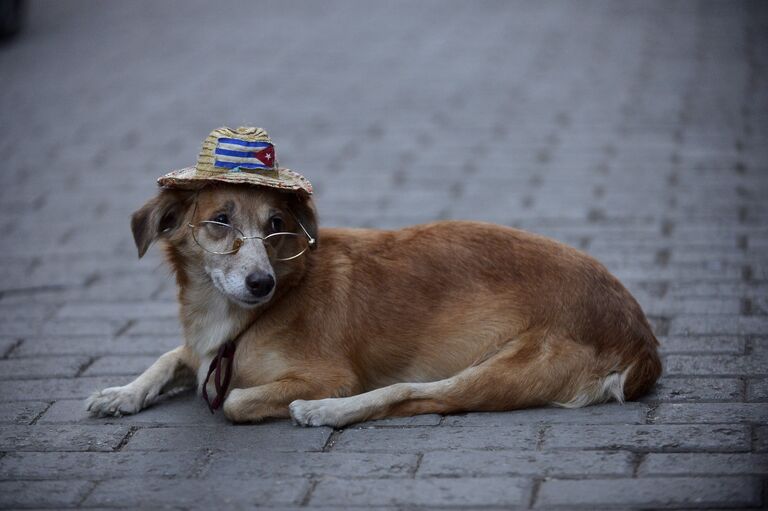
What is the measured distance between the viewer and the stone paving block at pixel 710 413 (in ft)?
13.2

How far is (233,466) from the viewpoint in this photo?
3834 mm

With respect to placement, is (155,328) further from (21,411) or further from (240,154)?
(240,154)

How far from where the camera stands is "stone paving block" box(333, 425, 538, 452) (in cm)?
390

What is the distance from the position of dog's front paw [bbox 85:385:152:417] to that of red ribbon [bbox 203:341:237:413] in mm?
311

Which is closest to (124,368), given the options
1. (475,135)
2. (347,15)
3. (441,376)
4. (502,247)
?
(441,376)

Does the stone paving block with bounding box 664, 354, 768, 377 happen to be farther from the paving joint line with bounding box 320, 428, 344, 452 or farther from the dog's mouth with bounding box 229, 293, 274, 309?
the dog's mouth with bounding box 229, 293, 274, 309

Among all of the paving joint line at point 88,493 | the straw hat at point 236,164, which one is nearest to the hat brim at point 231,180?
the straw hat at point 236,164

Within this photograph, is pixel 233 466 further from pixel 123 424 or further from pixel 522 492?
pixel 522 492

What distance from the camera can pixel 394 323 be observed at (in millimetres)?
4395

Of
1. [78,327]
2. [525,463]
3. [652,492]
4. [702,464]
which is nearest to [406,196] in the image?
[78,327]

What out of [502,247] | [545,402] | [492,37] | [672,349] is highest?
[502,247]

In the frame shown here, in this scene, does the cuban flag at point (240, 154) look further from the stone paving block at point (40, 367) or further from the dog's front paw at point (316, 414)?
the stone paving block at point (40, 367)

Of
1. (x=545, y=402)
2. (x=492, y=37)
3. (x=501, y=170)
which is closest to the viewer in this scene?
(x=545, y=402)

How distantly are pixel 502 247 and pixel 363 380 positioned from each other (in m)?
0.82
